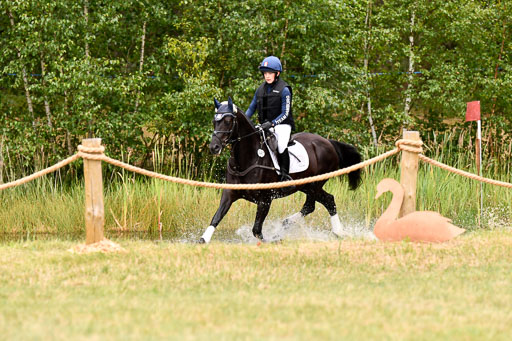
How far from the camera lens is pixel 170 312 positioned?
18.4 feet

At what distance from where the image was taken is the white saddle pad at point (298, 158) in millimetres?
9484

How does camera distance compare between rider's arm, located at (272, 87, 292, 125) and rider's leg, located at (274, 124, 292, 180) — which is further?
rider's leg, located at (274, 124, 292, 180)

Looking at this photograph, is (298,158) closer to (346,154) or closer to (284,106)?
(284,106)

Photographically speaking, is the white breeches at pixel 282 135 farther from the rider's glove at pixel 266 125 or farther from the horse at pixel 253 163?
the rider's glove at pixel 266 125

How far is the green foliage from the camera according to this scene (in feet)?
46.2

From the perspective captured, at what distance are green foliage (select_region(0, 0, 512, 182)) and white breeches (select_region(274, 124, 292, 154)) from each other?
4.65m

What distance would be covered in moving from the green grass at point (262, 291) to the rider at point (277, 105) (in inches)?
61.4

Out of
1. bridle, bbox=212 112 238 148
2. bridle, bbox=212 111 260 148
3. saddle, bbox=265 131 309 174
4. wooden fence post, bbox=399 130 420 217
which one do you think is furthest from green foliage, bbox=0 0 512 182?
wooden fence post, bbox=399 130 420 217

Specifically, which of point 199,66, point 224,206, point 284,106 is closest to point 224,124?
point 224,206

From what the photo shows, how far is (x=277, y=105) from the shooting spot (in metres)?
9.34

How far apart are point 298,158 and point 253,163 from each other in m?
0.88

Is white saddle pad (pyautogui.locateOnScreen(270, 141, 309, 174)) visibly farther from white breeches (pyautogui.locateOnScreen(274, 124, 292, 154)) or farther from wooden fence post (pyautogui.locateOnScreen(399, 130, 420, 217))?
wooden fence post (pyautogui.locateOnScreen(399, 130, 420, 217))

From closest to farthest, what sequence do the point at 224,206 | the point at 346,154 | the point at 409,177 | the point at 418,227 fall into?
1. the point at 418,227
2. the point at 409,177
3. the point at 224,206
4. the point at 346,154

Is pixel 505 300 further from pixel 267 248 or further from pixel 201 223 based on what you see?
pixel 201 223
